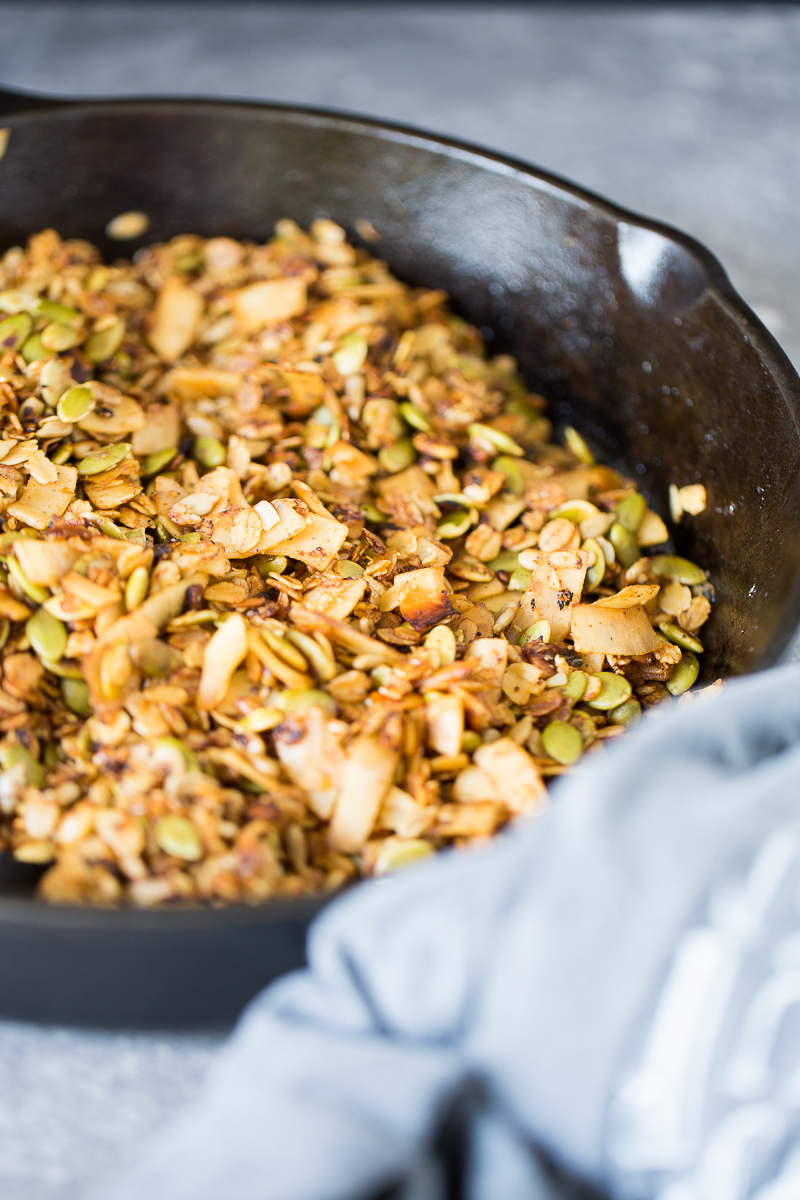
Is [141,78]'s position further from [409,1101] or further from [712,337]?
[409,1101]

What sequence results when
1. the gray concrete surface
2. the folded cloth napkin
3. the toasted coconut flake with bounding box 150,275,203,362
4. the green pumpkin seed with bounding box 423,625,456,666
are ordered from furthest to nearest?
the gray concrete surface, the toasted coconut flake with bounding box 150,275,203,362, the green pumpkin seed with bounding box 423,625,456,666, the folded cloth napkin

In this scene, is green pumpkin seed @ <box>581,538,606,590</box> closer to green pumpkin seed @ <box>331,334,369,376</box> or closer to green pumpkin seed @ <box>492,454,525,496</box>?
green pumpkin seed @ <box>492,454,525,496</box>

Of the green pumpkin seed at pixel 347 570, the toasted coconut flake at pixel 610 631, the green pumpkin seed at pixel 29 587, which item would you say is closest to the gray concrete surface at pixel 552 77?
the toasted coconut flake at pixel 610 631

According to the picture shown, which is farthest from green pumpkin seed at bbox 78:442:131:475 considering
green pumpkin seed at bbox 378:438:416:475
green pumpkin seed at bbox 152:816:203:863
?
green pumpkin seed at bbox 152:816:203:863

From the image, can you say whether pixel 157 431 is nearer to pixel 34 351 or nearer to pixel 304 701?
pixel 34 351

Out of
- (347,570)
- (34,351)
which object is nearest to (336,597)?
(347,570)

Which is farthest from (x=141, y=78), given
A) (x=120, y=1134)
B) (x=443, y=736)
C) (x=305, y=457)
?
(x=120, y=1134)

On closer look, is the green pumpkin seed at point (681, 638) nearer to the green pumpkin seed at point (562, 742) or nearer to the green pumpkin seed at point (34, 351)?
the green pumpkin seed at point (562, 742)

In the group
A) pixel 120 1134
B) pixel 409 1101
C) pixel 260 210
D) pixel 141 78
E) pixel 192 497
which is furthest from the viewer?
pixel 141 78
